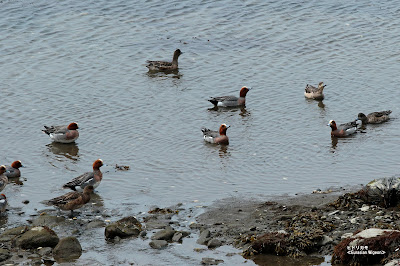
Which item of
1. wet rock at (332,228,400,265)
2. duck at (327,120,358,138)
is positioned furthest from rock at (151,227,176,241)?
duck at (327,120,358,138)

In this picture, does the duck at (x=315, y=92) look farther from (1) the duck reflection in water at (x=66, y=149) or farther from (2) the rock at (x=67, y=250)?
(2) the rock at (x=67, y=250)

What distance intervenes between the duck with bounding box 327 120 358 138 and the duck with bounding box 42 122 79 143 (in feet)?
24.8

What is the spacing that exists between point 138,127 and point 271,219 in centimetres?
853

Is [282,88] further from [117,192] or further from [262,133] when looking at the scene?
[117,192]

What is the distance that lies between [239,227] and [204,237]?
831 millimetres

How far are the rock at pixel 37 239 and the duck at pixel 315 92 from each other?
41.4 feet

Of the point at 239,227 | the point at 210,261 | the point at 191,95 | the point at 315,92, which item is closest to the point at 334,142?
Result: the point at 315,92

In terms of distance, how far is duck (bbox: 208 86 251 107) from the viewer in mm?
23703

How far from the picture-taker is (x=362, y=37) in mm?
30125

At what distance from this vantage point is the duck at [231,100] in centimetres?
2370

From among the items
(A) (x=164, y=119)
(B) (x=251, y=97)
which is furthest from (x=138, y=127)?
(B) (x=251, y=97)

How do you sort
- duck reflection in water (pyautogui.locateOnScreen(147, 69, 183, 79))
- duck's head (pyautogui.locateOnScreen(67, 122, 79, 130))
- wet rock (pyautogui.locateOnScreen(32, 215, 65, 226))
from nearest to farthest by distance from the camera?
1. wet rock (pyautogui.locateOnScreen(32, 215, 65, 226))
2. duck's head (pyautogui.locateOnScreen(67, 122, 79, 130))
3. duck reflection in water (pyautogui.locateOnScreen(147, 69, 183, 79))

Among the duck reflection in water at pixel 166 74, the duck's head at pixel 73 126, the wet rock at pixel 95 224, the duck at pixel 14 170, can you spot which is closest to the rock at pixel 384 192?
the wet rock at pixel 95 224

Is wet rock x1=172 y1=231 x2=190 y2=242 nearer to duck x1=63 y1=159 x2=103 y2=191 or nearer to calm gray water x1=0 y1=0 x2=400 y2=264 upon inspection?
calm gray water x1=0 y1=0 x2=400 y2=264
